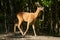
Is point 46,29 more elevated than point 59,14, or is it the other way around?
point 59,14

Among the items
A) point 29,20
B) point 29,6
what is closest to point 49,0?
point 29,20

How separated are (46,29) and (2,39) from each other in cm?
545

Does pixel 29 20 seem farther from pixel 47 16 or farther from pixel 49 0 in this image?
pixel 47 16

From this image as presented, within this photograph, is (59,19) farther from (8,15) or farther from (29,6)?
(8,15)

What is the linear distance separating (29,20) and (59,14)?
2.43 m

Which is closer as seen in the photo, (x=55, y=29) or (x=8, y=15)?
(x=55, y=29)

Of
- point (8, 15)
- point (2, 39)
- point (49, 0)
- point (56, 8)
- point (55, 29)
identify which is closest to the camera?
point (2, 39)

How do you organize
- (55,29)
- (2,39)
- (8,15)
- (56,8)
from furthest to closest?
(8,15) < (55,29) < (56,8) < (2,39)

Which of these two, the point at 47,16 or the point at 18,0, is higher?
the point at 18,0

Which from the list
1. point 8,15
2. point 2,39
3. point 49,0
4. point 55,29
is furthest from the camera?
point 8,15

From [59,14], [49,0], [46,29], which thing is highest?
[49,0]

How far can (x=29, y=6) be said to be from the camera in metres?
15.7

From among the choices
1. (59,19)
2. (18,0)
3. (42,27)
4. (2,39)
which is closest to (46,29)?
(42,27)

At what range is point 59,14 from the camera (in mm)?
14742
